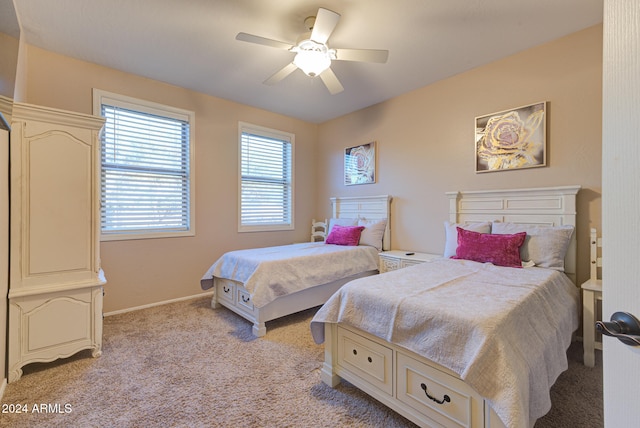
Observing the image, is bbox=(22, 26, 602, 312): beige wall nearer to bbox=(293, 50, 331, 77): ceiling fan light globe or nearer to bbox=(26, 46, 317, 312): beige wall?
bbox=(26, 46, 317, 312): beige wall

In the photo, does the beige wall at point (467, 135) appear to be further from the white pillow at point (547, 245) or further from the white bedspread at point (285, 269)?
the white bedspread at point (285, 269)

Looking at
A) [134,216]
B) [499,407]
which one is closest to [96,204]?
[134,216]

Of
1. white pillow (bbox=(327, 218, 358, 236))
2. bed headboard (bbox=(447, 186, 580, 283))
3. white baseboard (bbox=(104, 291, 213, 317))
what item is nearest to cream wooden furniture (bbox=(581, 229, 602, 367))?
bed headboard (bbox=(447, 186, 580, 283))

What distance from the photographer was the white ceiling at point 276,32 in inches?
84.7

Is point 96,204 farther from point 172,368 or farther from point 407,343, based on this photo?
point 407,343

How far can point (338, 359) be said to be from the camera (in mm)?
1889

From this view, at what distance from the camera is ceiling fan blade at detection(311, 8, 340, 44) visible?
1.84m

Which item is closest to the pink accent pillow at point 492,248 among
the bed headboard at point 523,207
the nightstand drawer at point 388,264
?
the bed headboard at point 523,207

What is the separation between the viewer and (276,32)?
2461 mm

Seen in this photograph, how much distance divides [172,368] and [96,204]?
1.42 metres

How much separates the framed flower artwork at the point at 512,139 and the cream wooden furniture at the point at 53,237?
3635 millimetres

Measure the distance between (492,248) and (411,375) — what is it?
1.53 meters

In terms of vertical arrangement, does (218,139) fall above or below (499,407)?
above

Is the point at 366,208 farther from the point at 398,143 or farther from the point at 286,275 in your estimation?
the point at 286,275
